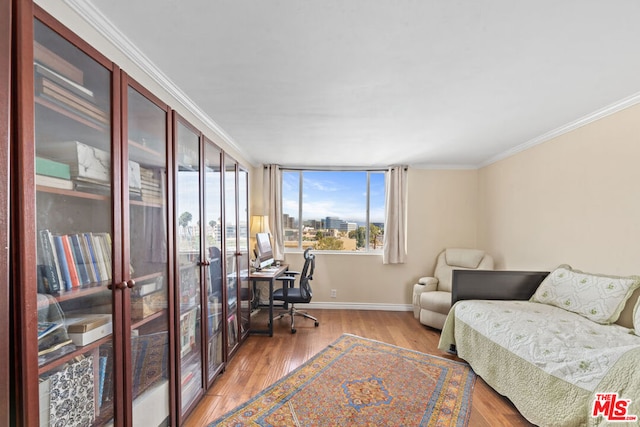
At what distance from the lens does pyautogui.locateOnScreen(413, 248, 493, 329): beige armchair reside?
372 cm

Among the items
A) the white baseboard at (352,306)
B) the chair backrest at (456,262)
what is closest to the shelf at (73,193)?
the white baseboard at (352,306)

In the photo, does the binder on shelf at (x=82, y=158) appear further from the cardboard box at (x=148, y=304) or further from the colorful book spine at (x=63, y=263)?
the cardboard box at (x=148, y=304)

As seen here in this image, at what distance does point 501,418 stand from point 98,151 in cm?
299

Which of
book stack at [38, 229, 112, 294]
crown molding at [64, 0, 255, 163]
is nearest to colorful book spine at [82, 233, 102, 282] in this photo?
book stack at [38, 229, 112, 294]

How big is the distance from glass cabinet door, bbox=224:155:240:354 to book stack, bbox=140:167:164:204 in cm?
101

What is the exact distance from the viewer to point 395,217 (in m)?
4.53

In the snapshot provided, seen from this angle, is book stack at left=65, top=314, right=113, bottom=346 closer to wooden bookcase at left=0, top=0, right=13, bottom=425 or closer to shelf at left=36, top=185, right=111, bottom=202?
wooden bookcase at left=0, top=0, right=13, bottom=425

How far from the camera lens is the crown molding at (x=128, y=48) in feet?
4.06

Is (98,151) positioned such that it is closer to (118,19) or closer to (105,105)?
(105,105)

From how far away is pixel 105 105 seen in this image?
1.35m

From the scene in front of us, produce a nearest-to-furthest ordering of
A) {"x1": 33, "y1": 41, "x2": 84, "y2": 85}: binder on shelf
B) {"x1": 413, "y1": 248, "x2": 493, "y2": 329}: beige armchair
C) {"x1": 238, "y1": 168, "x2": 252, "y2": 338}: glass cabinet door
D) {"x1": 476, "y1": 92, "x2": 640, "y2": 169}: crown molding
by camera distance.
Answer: {"x1": 33, "y1": 41, "x2": 84, "y2": 85}: binder on shelf → {"x1": 476, "y1": 92, "x2": 640, "y2": 169}: crown molding → {"x1": 238, "y1": 168, "x2": 252, "y2": 338}: glass cabinet door → {"x1": 413, "y1": 248, "x2": 493, "y2": 329}: beige armchair

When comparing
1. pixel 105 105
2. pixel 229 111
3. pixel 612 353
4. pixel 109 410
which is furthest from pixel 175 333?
pixel 612 353

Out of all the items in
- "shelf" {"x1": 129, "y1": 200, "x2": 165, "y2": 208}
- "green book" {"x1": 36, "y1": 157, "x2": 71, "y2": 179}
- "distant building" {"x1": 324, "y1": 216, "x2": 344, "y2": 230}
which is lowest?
"distant building" {"x1": 324, "y1": 216, "x2": 344, "y2": 230}

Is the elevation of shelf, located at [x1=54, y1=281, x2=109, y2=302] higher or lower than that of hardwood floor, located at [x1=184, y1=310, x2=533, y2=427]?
higher
